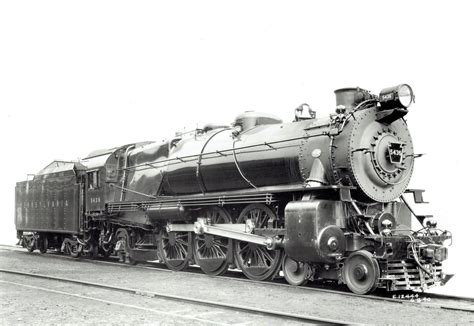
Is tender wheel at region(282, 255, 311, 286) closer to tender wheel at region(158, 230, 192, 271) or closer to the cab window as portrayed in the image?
tender wheel at region(158, 230, 192, 271)

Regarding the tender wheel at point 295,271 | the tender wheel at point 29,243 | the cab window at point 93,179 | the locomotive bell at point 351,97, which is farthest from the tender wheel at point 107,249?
the locomotive bell at point 351,97

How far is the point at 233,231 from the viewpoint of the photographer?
1102 centimetres

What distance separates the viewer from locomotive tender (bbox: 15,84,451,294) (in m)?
9.18

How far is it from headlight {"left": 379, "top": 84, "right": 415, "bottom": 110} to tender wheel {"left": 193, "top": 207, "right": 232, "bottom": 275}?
4.05 metres

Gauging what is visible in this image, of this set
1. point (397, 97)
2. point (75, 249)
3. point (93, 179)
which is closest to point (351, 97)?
point (397, 97)

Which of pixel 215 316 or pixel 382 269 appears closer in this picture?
pixel 215 316

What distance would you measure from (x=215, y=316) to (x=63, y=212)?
1166cm

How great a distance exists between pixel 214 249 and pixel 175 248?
1.67 meters

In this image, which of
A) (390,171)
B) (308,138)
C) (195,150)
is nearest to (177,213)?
(195,150)

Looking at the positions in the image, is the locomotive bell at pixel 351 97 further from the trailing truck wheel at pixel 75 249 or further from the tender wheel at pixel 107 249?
the trailing truck wheel at pixel 75 249

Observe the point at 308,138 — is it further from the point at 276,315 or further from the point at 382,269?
the point at 276,315

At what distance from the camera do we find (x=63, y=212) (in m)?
17.5

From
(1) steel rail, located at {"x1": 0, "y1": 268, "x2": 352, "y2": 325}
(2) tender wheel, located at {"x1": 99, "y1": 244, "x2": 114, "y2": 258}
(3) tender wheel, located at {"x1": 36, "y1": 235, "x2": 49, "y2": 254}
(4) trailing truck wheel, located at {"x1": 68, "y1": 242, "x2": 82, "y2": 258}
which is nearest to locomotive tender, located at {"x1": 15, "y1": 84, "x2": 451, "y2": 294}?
(2) tender wheel, located at {"x1": 99, "y1": 244, "x2": 114, "y2": 258}

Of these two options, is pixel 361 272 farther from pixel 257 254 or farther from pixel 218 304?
pixel 257 254
